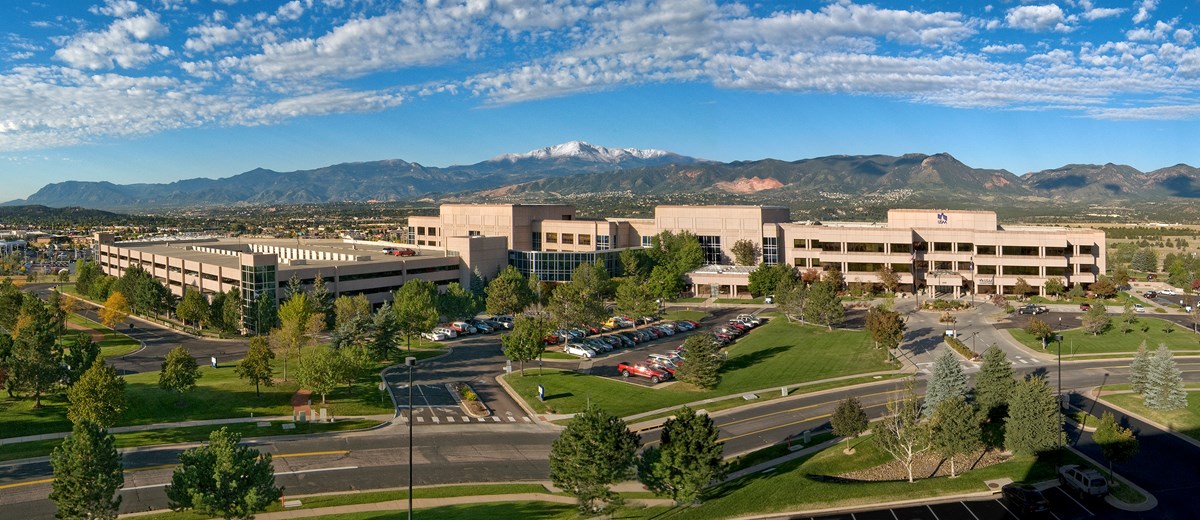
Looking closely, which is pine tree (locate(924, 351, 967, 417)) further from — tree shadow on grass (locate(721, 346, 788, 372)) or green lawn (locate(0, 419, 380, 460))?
green lawn (locate(0, 419, 380, 460))

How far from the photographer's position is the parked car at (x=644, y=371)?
6278 cm

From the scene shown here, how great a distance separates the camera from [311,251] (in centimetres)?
11688

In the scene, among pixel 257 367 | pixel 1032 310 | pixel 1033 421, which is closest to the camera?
pixel 1033 421

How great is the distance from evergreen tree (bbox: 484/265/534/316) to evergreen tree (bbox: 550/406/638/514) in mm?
56595

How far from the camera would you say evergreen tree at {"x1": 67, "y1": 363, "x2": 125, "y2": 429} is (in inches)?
1711

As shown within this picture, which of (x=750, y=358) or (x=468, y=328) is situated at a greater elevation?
(x=468, y=328)

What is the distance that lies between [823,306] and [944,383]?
3193 cm

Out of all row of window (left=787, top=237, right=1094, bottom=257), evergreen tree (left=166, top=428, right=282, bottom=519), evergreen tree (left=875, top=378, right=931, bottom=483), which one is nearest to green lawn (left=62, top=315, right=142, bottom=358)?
evergreen tree (left=166, top=428, right=282, bottom=519)

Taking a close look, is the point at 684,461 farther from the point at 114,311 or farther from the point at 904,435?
the point at 114,311

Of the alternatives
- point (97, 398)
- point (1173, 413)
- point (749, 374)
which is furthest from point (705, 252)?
point (97, 398)

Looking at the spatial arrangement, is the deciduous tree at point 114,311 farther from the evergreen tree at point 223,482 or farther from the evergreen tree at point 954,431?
the evergreen tree at point 954,431

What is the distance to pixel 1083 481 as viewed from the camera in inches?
1417

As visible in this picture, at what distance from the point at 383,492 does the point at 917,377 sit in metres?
43.4

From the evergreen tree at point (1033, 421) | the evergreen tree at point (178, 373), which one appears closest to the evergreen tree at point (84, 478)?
the evergreen tree at point (178, 373)
